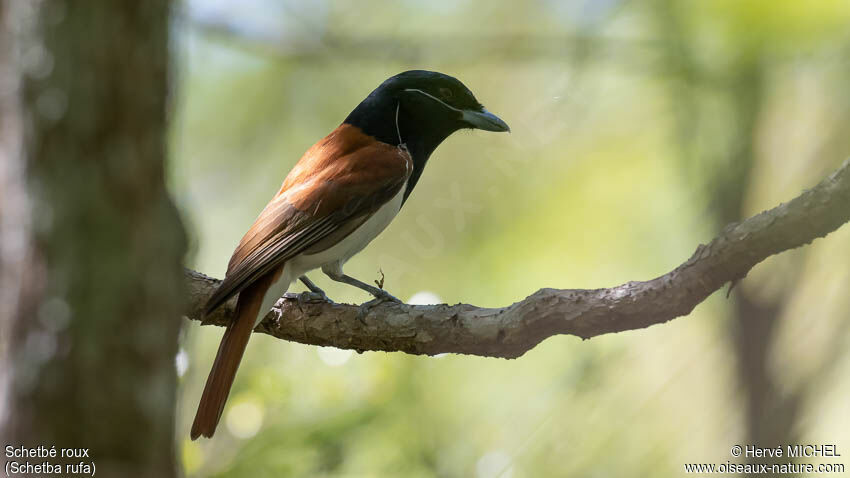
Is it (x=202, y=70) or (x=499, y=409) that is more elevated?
(x=202, y=70)

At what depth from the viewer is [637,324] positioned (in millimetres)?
3178

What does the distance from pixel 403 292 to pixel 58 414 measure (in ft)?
16.9

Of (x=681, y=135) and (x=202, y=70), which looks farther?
(x=202, y=70)

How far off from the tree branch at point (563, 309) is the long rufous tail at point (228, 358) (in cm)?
25

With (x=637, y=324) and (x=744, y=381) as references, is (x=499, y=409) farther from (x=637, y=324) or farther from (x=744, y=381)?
(x=637, y=324)

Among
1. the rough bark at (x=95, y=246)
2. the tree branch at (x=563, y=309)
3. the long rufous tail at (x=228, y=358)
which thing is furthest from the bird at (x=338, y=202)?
the rough bark at (x=95, y=246)

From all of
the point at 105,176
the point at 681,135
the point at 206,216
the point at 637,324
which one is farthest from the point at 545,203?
the point at 105,176

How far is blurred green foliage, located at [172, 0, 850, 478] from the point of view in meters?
4.57

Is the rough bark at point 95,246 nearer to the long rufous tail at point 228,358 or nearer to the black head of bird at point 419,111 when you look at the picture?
the long rufous tail at point 228,358

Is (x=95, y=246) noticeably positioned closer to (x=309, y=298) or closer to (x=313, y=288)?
(x=309, y=298)

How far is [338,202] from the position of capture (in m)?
4.65

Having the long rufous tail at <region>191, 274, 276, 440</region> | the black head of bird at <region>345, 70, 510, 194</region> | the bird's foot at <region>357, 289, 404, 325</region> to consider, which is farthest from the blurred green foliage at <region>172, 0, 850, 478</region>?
the black head of bird at <region>345, 70, 510, 194</region>

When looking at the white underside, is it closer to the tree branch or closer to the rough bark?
the tree branch

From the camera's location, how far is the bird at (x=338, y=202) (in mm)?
4055
